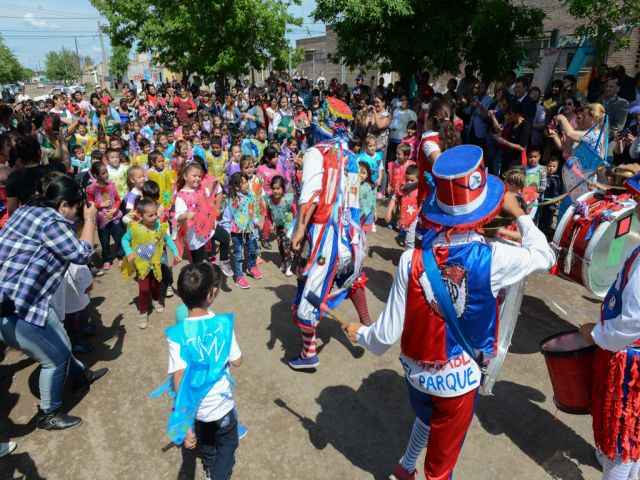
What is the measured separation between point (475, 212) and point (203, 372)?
5.57ft

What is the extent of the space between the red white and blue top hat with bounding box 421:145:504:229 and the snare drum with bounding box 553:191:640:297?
8.00ft

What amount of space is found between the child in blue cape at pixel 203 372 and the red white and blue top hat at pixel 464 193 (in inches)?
53.2

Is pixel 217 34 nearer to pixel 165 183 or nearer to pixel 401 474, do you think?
pixel 165 183

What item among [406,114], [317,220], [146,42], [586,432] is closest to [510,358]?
[586,432]

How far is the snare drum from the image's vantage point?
402 centimetres

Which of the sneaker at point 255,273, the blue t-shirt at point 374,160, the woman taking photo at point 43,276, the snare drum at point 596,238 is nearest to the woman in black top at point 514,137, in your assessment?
the blue t-shirt at point 374,160

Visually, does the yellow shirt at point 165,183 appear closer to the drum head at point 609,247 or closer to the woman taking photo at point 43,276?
the woman taking photo at point 43,276

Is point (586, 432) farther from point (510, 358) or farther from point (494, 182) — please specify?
point (494, 182)

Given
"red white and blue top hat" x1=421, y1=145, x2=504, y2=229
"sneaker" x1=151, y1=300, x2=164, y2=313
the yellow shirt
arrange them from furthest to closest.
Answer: the yellow shirt < "sneaker" x1=151, y1=300, x2=164, y2=313 < "red white and blue top hat" x1=421, y1=145, x2=504, y2=229

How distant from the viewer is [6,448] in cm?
319

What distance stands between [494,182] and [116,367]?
3.75 m

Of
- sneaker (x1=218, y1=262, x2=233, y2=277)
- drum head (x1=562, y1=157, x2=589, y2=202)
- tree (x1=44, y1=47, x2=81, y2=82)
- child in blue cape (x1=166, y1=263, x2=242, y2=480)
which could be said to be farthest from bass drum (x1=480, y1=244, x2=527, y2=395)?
tree (x1=44, y1=47, x2=81, y2=82)

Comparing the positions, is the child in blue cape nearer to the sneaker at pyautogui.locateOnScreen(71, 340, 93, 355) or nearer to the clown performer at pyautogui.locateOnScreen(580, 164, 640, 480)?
the clown performer at pyautogui.locateOnScreen(580, 164, 640, 480)

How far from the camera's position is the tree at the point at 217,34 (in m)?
15.8
